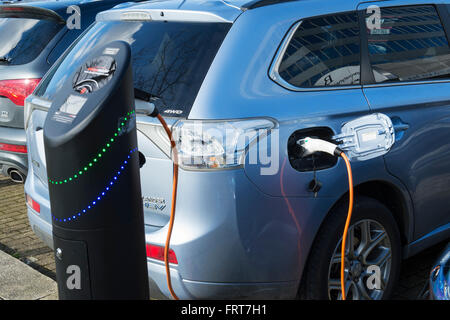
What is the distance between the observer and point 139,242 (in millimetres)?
2576

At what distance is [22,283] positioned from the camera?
4.24 metres

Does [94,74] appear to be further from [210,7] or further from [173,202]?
[210,7]

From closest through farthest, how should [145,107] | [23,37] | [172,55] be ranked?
[145,107], [172,55], [23,37]

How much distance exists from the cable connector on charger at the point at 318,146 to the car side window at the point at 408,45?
2.39 feet

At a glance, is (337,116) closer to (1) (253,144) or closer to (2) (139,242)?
(1) (253,144)

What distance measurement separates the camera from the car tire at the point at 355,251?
318cm

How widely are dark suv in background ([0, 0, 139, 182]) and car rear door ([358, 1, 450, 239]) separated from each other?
9.57ft

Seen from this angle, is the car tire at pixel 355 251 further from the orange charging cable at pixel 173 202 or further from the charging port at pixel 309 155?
the orange charging cable at pixel 173 202

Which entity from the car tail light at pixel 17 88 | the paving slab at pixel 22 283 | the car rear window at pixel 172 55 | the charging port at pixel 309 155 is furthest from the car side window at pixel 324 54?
the car tail light at pixel 17 88

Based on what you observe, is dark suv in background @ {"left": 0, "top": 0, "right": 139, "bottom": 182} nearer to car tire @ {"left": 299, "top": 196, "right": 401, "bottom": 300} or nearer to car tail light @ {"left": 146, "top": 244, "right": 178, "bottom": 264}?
A: car tail light @ {"left": 146, "top": 244, "right": 178, "bottom": 264}

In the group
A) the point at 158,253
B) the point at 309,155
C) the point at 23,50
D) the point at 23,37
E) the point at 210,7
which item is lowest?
the point at 158,253

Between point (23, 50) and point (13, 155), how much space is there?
3.52ft

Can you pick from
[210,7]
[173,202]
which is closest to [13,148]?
[210,7]

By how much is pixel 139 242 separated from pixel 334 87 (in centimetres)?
133
